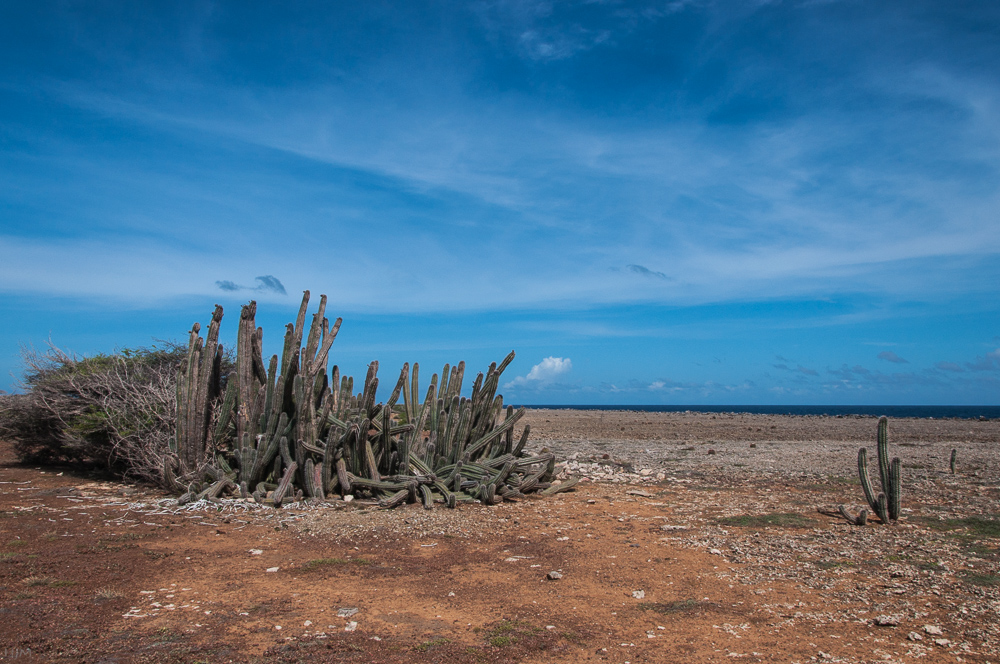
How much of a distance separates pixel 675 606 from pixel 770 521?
12.9 feet

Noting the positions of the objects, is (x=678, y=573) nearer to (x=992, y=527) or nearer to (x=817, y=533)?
(x=817, y=533)

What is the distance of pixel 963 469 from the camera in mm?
14688

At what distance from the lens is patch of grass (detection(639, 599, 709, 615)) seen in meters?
5.64

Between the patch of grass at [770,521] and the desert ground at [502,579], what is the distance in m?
0.06

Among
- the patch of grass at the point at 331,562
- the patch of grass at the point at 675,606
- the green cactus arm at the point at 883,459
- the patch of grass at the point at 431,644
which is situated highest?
the green cactus arm at the point at 883,459

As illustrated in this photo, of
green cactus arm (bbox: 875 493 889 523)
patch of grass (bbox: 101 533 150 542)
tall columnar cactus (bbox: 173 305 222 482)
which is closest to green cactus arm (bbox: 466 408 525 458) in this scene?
tall columnar cactus (bbox: 173 305 222 482)

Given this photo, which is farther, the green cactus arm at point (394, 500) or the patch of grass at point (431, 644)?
the green cactus arm at point (394, 500)

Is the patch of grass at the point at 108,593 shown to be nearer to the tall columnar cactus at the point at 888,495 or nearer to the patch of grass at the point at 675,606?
the patch of grass at the point at 675,606

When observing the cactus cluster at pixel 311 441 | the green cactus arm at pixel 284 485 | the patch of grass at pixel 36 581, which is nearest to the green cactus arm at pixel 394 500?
the cactus cluster at pixel 311 441

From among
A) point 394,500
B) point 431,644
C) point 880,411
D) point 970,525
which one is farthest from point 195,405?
point 880,411

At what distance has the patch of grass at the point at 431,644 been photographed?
4.76 meters

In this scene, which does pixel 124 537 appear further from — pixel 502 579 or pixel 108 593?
pixel 502 579

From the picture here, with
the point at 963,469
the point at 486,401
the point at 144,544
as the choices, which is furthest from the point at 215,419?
the point at 963,469

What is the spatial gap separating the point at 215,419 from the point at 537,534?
6299 millimetres
